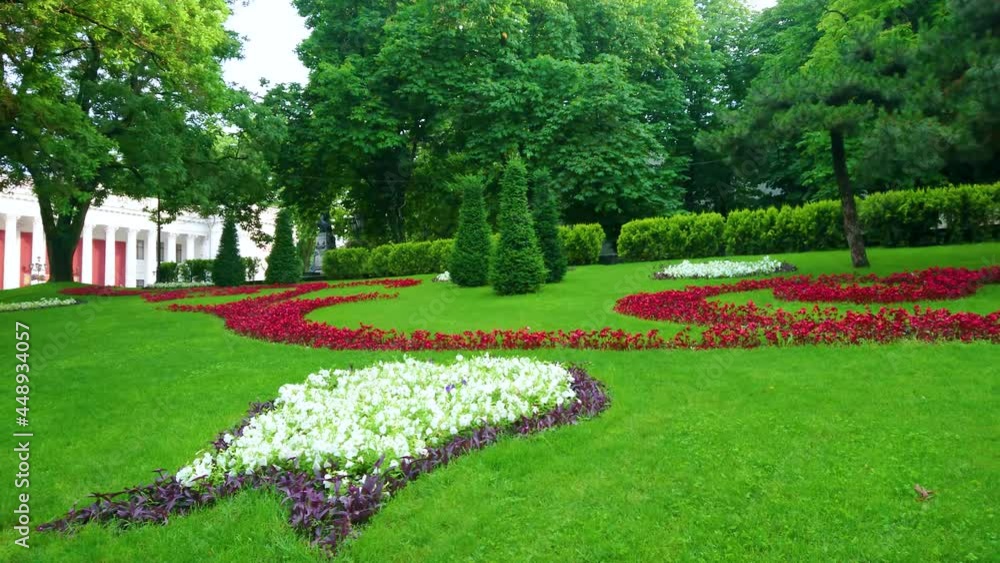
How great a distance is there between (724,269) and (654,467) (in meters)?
13.0

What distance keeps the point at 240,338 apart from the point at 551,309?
572 centimetres

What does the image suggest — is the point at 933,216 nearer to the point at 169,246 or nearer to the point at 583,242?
the point at 583,242

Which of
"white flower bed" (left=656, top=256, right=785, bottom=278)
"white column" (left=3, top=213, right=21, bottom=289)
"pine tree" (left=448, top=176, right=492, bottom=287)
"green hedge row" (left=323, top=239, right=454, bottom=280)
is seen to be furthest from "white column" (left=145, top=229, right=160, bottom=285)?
"white flower bed" (left=656, top=256, right=785, bottom=278)

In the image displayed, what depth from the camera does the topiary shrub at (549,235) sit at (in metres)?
17.8

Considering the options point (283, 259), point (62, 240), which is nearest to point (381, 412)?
point (283, 259)

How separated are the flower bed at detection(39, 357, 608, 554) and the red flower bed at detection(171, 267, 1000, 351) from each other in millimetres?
2308

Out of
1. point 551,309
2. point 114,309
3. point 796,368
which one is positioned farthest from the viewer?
point 114,309

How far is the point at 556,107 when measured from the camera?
Answer: 27.7m

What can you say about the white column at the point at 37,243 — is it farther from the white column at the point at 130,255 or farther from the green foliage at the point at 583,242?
the green foliage at the point at 583,242

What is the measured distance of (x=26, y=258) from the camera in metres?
57.2

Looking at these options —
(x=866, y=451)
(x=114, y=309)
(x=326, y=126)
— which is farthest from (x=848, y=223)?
(x=326, y=126)

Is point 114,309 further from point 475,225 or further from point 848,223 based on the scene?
point 848,223

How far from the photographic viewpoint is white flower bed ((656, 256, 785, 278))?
→ 1591 centimetres

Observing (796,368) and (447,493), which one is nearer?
(447,493)
